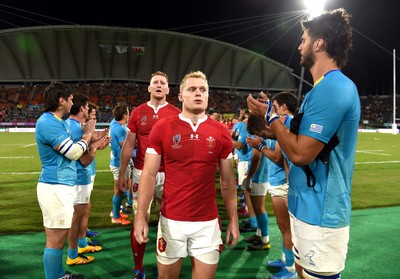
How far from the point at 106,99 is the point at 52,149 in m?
56.5

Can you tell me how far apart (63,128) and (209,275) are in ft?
8.01

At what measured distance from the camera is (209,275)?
271 cm

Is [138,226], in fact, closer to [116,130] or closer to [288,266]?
[288,266]

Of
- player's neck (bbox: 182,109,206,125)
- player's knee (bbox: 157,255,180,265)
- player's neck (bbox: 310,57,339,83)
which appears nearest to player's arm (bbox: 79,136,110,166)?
player's neck (bbox: 182,109,206,125)

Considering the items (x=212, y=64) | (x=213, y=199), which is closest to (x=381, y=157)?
(x=213, y=199)

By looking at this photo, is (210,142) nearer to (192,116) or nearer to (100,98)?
(192,116)

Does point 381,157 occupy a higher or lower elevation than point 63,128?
lower

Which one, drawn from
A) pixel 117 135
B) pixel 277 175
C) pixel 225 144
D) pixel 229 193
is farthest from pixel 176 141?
pixel 117 135

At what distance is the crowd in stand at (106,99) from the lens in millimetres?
51559

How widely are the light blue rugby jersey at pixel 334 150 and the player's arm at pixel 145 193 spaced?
→ 1.27 metres

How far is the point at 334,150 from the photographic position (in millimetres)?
2342

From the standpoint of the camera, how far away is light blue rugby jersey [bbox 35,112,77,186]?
3.70 metres

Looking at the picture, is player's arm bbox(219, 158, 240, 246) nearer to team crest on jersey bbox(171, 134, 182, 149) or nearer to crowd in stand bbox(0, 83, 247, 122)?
team crest on jersey bbox(171, 134, 182, 149)

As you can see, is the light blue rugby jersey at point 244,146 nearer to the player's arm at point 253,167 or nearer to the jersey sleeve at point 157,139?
the player's arm at point 253,167
